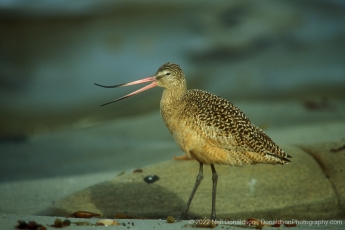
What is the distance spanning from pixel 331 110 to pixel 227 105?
5.42 meters

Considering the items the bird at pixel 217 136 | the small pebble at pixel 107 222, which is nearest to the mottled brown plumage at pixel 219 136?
the bird at pixel 217 136

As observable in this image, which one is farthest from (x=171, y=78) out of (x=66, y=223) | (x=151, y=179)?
(x=66, y=223)

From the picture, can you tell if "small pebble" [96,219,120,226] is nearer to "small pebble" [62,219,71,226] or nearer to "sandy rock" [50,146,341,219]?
"small pebble" [62,219,71,226]

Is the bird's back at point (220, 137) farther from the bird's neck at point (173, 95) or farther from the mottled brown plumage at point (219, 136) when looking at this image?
the bird's neck at point (173, 95)

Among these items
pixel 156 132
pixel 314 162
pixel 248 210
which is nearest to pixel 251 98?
pixel 156 132

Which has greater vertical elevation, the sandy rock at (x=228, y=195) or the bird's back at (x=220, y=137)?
the bird's back at (x=220, y=137)

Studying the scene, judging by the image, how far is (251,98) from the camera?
11609mm

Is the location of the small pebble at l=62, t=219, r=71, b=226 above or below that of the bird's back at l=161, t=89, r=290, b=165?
below

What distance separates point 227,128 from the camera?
5.73m

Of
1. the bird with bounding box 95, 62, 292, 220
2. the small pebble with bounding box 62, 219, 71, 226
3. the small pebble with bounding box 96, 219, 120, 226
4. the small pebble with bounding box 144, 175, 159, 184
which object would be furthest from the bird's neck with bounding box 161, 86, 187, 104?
the small pebble with bounding box 62, 219, 71, 226

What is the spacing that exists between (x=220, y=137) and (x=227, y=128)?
0.10 metres

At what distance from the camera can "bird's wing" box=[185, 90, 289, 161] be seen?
5.72 m

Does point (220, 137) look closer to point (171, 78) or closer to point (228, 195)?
point (171, 78)

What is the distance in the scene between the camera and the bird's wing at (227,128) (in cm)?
572
